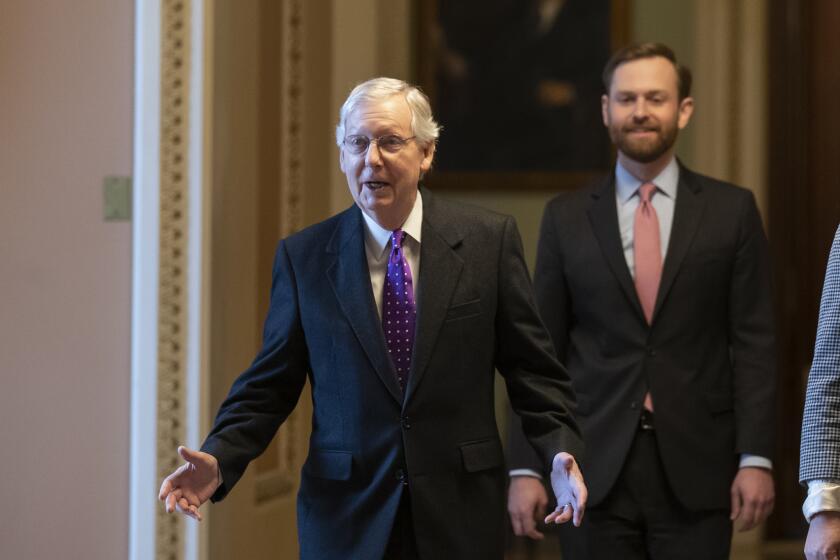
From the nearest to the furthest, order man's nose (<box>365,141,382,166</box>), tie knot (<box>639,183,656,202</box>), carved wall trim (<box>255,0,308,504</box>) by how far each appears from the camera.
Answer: man's nose (<box>365,141,382,166</box>) → tie knot (<box>639,183,656,202</box>) → carved wall trim (<box>255,0,308,504</box>)

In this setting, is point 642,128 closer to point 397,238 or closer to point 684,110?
point 684,110

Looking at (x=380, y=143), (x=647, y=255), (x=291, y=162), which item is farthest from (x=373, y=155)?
(x=291, y=162)

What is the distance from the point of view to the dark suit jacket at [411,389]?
2.70 metres

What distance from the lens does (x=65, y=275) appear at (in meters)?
3.91

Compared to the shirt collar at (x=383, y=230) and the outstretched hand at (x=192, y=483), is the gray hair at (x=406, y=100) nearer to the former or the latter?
the shirt collar at (x=383, y=230)

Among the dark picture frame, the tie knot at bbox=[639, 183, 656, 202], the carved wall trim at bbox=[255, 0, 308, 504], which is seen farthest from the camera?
the dark picture frame

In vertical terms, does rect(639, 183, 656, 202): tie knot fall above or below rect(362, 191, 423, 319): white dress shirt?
above

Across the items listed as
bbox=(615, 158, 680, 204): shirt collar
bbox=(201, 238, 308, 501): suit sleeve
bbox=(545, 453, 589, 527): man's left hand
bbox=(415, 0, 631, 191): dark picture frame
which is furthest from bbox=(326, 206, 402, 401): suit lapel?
bbox=(415, 0, 631, 191): dark picture frame

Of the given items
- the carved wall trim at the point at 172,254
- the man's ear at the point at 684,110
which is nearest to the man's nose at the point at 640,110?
the man's ear at the point at 684,110

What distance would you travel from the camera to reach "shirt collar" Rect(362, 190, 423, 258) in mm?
2830

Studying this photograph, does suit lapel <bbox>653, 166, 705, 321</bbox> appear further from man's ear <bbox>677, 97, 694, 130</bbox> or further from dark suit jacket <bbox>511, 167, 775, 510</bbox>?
man's ear <bbox>677, 97, 694, 130</bbox>

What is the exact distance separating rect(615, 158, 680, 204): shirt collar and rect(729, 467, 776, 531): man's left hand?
78 centimetres

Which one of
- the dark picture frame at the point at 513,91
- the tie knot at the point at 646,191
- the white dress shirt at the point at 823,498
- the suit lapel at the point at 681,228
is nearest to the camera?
the white dress shirt at the point at 823,498

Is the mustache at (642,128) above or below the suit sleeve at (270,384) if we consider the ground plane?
above
